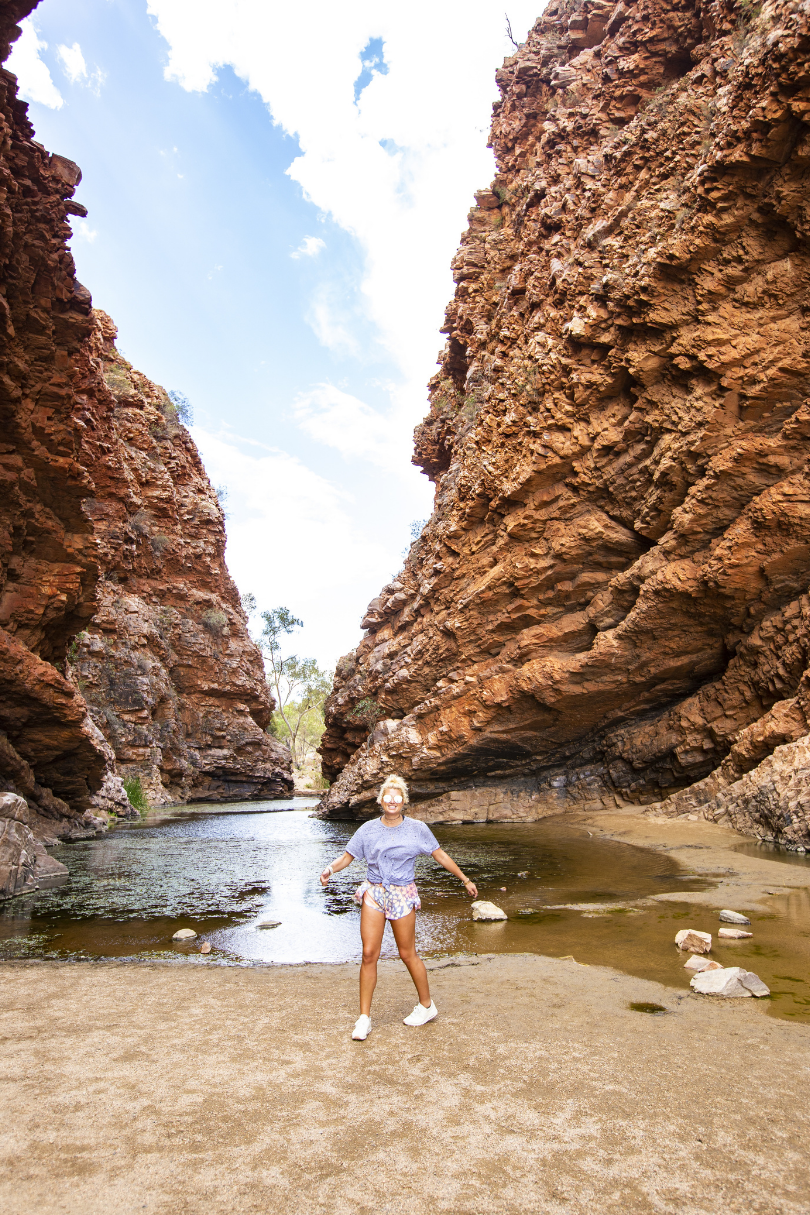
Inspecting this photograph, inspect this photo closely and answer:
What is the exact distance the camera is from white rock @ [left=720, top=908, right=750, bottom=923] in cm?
652

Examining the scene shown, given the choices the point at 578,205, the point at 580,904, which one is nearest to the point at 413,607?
the point at 578,205

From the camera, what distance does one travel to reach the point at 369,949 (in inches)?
167

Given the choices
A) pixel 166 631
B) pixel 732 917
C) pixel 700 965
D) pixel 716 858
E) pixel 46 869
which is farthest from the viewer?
pixel 166 631

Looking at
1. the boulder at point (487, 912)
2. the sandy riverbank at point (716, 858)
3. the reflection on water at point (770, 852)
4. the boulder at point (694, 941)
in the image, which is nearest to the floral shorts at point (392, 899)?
the boulder at point (694, 941)

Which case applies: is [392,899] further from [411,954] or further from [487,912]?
[487,912]

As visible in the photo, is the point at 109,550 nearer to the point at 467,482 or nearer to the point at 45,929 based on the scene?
the point at 467,482

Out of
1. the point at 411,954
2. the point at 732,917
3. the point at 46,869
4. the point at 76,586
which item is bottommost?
the point at 46,869

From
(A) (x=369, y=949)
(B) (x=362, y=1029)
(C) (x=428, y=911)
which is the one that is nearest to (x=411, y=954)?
(A) (x=369, y=949)

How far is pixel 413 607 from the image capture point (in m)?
24.3

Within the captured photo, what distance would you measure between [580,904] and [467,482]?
50.8 ft

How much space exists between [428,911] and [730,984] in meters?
4.70

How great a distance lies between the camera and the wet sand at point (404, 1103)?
2422mm

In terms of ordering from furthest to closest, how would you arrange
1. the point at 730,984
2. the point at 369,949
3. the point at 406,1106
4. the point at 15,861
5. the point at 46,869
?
the point at 46,869 < the point at 15,861 < the point at 730,984 < the point at 369,949 < the point at 406,1106

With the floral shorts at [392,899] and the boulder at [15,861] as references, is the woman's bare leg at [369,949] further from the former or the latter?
the boulder at [15,861]
